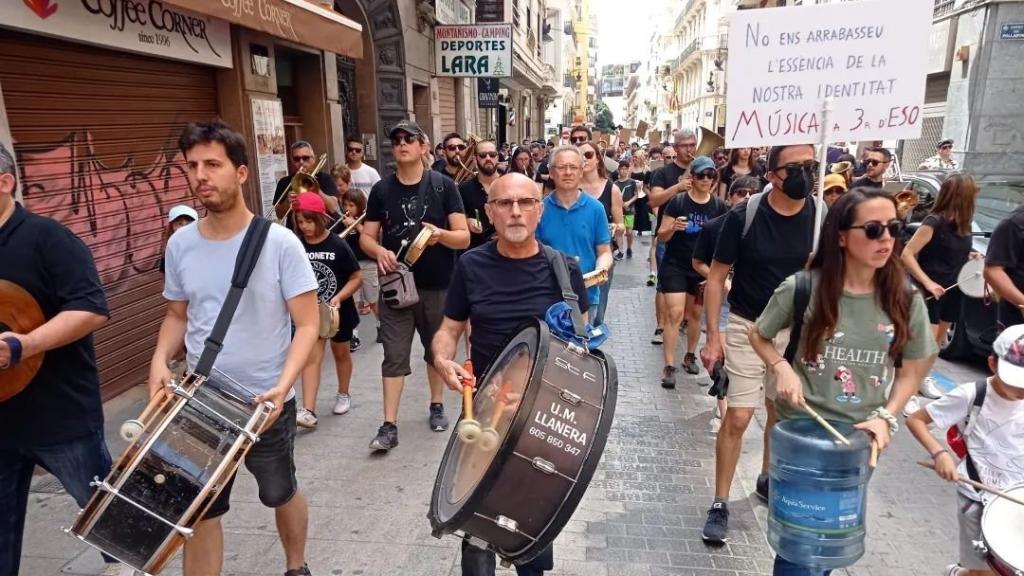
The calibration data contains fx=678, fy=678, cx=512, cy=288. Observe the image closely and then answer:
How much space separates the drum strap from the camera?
93.7 inches

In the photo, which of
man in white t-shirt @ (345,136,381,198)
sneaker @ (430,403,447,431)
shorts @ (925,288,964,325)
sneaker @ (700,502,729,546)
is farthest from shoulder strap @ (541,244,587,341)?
man in white t-shirt @ (345,136,381,198)

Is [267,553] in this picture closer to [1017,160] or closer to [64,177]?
[64,177]

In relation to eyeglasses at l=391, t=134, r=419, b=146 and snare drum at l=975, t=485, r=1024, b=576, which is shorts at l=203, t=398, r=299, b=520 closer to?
eyeglasses at l=391, t=134, r=419, b=146

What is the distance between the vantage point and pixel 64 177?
4891mm

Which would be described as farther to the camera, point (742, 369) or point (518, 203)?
point (742, 369)

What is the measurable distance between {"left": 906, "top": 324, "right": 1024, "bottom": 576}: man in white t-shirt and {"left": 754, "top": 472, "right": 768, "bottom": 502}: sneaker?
123cm

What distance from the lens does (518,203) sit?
2721 mm

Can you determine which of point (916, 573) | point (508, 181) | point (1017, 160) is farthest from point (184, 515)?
point (1017, 160)

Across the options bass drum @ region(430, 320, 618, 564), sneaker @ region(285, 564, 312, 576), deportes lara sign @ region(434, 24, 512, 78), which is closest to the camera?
bass drum @ region(430, 320, 618, 564)

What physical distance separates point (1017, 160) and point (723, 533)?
1661 centimetres

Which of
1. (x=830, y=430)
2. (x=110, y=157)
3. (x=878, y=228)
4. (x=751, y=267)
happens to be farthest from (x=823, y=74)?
(x=110, y=157)

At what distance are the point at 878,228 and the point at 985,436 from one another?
97 cm

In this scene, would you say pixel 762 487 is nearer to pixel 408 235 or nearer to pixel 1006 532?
pixel 1006 532

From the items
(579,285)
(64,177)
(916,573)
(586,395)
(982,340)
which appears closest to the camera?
(586,395)
